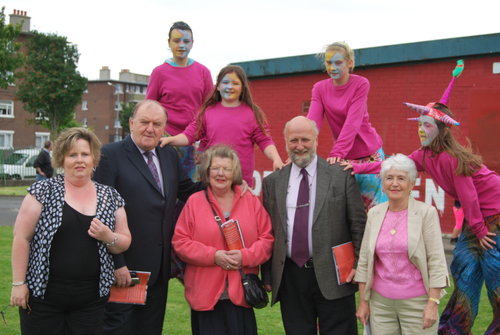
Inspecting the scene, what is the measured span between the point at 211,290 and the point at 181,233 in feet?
1.49

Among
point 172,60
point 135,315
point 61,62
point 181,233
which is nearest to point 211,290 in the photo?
point 181,233

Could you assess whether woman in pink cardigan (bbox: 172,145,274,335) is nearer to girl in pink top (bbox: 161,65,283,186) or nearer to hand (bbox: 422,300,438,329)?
girl in pink top (bbox: 161,65,283,186)

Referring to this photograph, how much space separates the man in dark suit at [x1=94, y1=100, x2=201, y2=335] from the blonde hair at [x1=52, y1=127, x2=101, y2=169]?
0.33 m

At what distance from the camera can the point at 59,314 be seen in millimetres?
3463

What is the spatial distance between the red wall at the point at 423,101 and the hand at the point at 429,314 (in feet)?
26.9

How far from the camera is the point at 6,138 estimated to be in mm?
42906

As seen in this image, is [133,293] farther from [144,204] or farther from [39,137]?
[39,137]

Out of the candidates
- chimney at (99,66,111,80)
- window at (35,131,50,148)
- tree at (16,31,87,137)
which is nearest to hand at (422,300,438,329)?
tree at (16,31,87,137)

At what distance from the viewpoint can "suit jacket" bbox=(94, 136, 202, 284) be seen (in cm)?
398

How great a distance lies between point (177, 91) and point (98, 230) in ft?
6.42

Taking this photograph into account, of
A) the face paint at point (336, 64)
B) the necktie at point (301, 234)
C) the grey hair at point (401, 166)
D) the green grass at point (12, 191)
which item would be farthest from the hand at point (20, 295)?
the green grass at point (12, 191)

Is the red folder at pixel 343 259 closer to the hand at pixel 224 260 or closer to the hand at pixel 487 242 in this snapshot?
the hand at pixel 224 260

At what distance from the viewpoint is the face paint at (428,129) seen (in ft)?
13.4

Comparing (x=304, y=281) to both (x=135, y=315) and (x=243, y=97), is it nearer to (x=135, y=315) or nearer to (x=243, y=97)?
(x=135, y=315)
